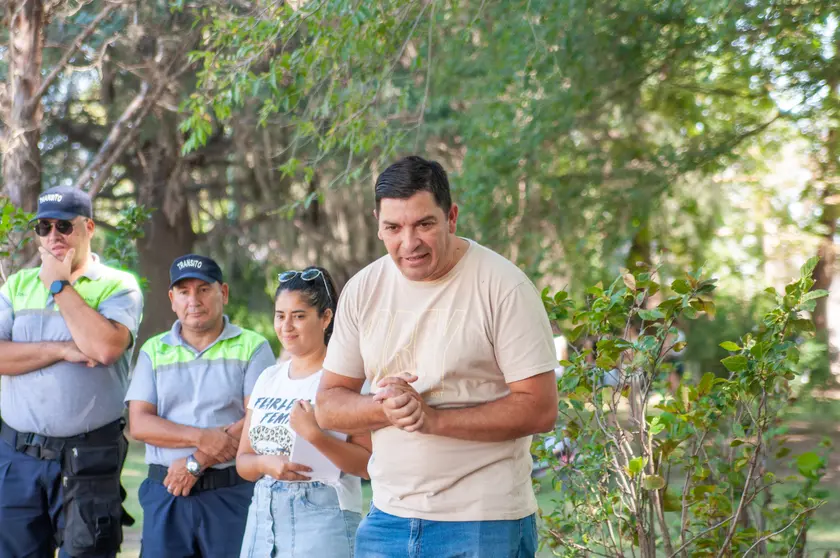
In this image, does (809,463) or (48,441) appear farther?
(809,463)

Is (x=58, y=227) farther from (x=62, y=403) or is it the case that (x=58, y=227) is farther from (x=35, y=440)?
(x=35, y=440)

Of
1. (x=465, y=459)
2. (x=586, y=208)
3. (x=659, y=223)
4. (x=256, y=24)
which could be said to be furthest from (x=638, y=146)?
(x=465, y=459)

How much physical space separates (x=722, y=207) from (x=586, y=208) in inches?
145

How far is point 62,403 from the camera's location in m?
4.25

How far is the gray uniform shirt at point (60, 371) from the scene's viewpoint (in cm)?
425

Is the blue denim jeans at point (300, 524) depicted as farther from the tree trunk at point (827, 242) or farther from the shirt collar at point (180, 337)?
the tree trunk at point (827, 242)

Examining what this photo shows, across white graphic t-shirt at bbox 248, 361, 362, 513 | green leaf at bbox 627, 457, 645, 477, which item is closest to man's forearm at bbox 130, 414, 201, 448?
white graphic t-shirt at bbox 248, 361, 362, 513

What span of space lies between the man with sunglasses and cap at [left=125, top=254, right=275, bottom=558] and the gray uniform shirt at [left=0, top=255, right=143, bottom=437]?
238mm

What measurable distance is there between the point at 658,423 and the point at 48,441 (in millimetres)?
2503

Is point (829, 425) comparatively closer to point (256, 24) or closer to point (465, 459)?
point (256, 24)

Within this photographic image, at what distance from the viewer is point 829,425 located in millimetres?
15164

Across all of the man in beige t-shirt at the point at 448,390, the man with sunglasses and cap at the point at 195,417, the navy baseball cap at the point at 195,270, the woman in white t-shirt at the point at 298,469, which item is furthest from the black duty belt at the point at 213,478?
the man in beige t-shirt at the point at 448,390

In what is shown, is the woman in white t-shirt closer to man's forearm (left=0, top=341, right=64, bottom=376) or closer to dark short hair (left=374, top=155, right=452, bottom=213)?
dark short hair (left=374, top=155, right=452, bottom=213)

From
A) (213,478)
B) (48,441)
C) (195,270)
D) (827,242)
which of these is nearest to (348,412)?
(213,478)
